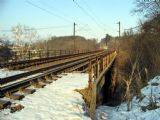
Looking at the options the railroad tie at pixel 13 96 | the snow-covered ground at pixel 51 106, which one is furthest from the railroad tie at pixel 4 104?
the railroad tie at pixel 13 96

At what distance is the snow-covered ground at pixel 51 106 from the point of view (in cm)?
906

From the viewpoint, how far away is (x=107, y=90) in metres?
32.1

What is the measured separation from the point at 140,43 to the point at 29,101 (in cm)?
4043

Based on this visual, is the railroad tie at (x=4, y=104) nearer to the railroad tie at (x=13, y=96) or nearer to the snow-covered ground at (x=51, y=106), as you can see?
the snow-covered ground at (x=51, y=106)

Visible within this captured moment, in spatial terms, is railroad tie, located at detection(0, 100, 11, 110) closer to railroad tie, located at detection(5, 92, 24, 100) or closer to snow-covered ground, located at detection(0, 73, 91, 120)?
snow-covered ground, located at detection(0, 73, 91, 120)

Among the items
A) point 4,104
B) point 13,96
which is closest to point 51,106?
point 13,96

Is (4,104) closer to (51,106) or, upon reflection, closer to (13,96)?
(13,96)

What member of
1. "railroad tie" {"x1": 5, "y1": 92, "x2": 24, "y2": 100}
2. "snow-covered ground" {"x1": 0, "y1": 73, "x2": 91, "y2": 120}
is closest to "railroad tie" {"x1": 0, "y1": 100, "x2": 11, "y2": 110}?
"snow-covered ground" {"x1": 0, "y1": 73, "x2": 91, "y2": 120}

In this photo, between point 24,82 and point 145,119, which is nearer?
point 145,119

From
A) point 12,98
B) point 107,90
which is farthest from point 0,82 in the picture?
point 107,90

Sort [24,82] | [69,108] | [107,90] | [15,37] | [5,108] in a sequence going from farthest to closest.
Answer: [15,37], [107,90], [24,82], [69,108], [5,108]

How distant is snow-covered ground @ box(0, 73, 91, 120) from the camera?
906 centimetres

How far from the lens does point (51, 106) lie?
411 inches

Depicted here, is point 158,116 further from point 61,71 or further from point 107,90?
point 107,90
